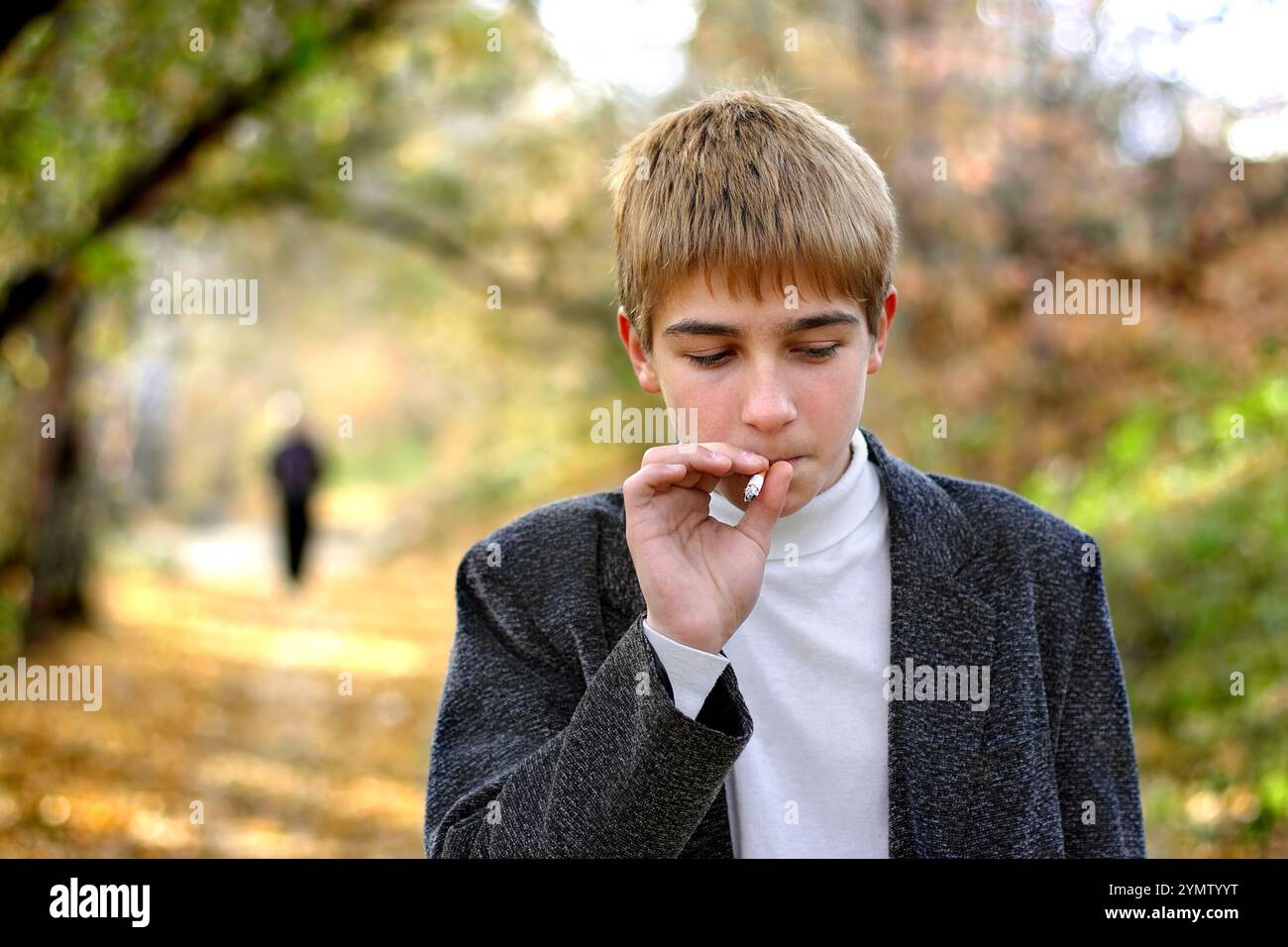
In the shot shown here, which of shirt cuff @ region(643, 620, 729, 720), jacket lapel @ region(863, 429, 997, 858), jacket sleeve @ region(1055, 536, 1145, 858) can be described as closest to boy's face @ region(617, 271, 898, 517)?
jacket lapel @ region(863, 429, 997, 858)

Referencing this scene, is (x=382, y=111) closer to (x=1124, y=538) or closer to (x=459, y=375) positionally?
(x=1124, y=538)

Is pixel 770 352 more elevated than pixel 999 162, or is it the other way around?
pixel 999 162

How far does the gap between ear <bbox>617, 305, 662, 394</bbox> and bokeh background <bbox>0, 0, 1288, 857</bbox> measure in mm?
1647

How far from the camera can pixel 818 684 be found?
200 centimetres

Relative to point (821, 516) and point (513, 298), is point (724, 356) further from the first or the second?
point (513, 298)

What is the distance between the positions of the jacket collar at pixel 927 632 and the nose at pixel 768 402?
1.12 feet

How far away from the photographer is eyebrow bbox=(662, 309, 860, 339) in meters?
1.86

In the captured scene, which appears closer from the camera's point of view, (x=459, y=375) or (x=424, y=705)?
(x=424, y=705)

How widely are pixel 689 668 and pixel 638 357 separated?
0.62 m

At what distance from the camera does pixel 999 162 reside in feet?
33.3

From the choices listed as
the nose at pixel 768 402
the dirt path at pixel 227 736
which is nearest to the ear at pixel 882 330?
the nose at pixel 768 402

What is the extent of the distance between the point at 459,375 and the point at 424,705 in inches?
623

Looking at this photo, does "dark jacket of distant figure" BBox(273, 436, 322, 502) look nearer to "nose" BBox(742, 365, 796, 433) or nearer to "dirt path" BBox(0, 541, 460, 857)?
"dirt path" BBox(0, 541, 460, 857)
